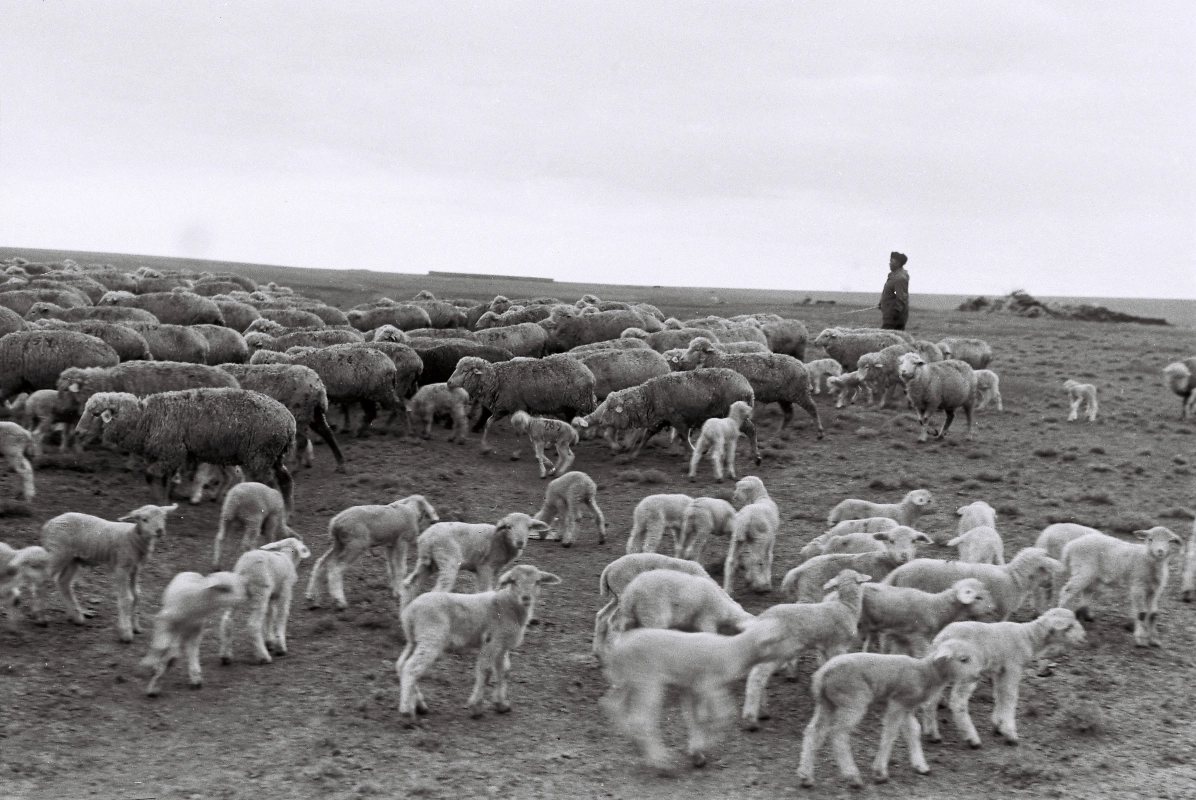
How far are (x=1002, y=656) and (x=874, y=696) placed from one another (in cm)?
160

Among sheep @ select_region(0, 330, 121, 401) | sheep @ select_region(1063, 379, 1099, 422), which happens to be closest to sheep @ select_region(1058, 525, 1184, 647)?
sheep @ select_region(1063, 379, 1099, 422)

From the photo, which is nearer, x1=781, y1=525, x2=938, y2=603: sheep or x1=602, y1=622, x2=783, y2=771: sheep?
x1=602, y1=622, x2=783, y2=771: sheep

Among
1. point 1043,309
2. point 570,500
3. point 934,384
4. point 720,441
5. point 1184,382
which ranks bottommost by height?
point 570,500

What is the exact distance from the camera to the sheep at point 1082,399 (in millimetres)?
23688

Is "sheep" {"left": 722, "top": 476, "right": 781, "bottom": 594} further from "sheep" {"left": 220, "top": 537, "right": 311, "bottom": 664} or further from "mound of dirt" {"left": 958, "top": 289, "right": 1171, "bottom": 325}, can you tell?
"mound of dirt" {"left": 958, "top": 289, "right": 1171, "bottom": 325}

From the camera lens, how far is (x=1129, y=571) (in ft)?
36.6

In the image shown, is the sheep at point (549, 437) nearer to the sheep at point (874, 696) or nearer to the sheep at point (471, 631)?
the sheep at point (471, 631)

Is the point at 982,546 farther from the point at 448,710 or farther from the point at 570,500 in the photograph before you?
the point at 448,710

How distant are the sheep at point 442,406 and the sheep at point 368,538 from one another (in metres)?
8.00

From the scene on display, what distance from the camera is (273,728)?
28.5 ft

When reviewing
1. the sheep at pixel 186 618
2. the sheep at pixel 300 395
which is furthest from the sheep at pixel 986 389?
the sheep at pixel 186 618

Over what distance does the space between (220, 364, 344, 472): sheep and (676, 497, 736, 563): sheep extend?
23.5 feet

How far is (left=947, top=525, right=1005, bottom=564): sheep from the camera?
12.1 meters

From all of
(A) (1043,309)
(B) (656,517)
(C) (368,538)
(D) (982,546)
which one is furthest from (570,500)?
(A) (1043,309)
